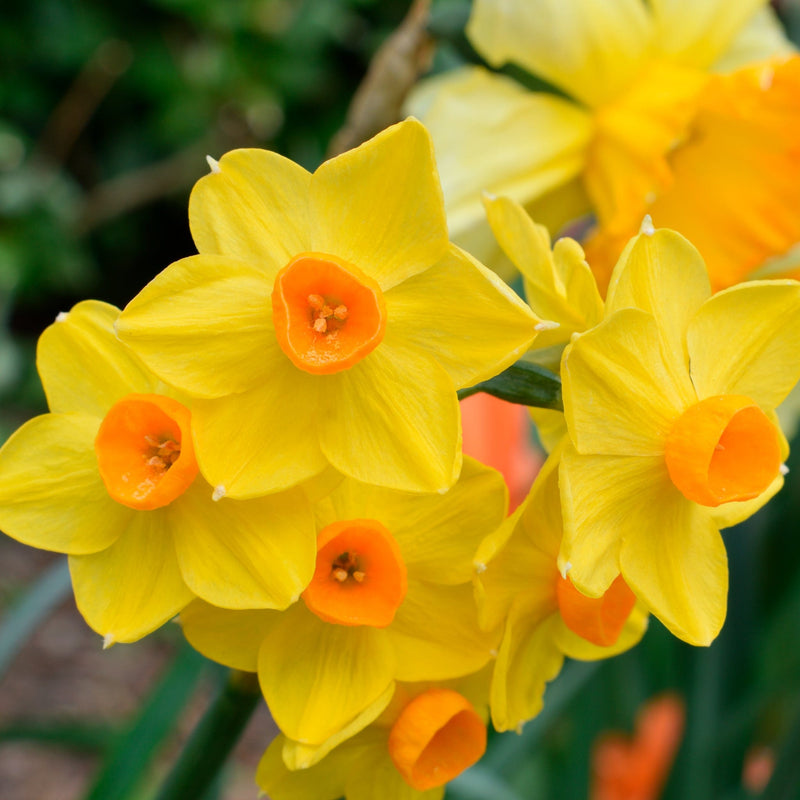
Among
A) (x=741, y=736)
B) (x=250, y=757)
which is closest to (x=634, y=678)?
(x=741, y=736)

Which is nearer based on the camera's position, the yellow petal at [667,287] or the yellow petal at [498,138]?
the yellow petal at [667,287]

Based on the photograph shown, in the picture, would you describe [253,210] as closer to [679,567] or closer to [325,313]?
[325,313]

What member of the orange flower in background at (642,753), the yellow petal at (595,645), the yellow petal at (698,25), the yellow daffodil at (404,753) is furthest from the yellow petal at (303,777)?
the orange flower in background at (642,753)

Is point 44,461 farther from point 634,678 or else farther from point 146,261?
point 146,261

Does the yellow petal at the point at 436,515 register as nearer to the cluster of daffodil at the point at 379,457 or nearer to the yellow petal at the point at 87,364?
the cluster of daffodil at the point at 379,457

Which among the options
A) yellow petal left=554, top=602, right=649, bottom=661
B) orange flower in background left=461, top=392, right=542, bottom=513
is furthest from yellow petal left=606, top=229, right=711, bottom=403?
orange flower in background left=461, top=392, right=542, bottom=513

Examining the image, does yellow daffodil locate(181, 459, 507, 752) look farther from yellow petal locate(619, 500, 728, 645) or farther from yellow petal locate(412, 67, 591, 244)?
yellow petal locate(412, 67, 591, 244)
